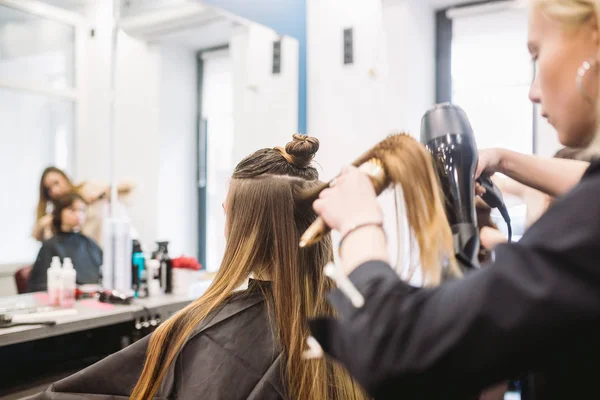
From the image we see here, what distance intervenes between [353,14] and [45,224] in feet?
7.67

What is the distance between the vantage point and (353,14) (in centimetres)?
344

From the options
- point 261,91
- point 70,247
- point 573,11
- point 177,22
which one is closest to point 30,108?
point 70,247

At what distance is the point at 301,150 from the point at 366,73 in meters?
2.21

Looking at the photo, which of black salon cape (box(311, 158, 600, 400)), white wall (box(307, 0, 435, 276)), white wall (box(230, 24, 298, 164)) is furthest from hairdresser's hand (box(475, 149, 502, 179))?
white wall (box(307, 0, 435, 276))

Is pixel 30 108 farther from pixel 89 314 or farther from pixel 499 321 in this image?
pixel 499 321

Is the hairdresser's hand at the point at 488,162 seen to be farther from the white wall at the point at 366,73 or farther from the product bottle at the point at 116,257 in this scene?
the white wall at the point at 366,73

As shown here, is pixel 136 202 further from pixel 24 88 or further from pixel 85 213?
pixel 24 88

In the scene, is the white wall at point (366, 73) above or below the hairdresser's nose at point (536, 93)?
above

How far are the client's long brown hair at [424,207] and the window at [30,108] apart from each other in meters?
1.86

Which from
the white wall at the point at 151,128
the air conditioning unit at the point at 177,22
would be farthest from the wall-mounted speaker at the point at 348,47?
the air conditioning unit at the point at 177,22

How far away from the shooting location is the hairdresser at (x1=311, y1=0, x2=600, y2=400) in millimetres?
513

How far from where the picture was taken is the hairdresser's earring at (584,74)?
0.68 metres

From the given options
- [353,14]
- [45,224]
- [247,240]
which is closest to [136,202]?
[45,224]

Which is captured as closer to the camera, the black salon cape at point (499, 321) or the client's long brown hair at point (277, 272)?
the black salon cape at point (499, 321)
